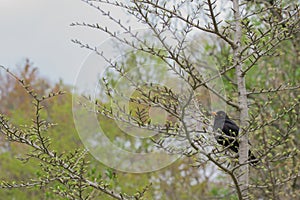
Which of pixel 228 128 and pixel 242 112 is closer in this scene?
pixel 242 112

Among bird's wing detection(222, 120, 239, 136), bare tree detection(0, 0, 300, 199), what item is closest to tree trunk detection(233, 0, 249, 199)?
bare tree detection(0, 0, 300, 199)

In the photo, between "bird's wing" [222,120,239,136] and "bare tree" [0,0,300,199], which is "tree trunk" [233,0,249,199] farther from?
"bird's wing" [222,120,239,136]

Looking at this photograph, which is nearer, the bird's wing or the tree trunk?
the tree trunk

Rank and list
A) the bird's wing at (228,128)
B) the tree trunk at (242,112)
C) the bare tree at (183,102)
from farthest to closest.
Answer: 1. the bird's wing at (228,128)
2. the tree trunk at (242,112)
3. the bare tree at (183,102)

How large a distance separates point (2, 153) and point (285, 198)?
6.73 metres

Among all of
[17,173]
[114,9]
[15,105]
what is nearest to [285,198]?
[114,9]

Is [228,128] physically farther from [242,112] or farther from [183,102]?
[183,102]

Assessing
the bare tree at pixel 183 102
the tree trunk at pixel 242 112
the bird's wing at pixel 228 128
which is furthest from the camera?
the bird's wing at pixel 228 128

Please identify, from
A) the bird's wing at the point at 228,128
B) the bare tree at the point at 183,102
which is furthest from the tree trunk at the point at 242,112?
the bird's wing at the point at 228,128

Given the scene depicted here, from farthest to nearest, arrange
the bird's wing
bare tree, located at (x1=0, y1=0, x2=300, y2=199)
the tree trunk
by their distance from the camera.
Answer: the bird's wing, the tree trunk, bare tree, located at (x1=0, y1=0, x2=300, y2=199)

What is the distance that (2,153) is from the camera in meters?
10.3

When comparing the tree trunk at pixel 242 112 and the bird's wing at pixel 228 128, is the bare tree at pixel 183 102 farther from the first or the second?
the bird's wing at pixel 228 128

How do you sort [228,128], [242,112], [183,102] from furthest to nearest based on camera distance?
[228,128], [242,112], [183,102]

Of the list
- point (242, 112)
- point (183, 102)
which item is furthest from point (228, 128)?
point (183, 102)
